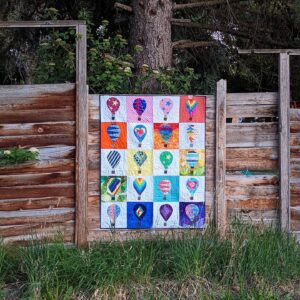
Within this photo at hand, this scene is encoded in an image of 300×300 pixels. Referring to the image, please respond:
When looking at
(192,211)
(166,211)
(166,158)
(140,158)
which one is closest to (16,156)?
(140,158)

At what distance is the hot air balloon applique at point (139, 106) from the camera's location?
6402mm

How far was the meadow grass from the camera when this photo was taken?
4.87 metres

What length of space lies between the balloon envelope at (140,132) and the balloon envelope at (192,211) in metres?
0.96

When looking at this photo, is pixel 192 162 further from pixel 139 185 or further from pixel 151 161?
pixel 139 185

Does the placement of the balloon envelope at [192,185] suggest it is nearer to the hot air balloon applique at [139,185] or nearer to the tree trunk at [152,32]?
the hot air balloon applique at [139,185]

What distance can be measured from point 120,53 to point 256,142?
2416 millimetres

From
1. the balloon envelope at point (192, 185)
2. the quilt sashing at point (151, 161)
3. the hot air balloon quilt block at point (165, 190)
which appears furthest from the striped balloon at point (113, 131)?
the balloon envelope at point (192, 185)

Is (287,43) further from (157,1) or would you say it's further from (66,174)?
(66,174)

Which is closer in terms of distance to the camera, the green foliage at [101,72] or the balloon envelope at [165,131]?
the balloon envelope at [165,131]

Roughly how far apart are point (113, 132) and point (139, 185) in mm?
684

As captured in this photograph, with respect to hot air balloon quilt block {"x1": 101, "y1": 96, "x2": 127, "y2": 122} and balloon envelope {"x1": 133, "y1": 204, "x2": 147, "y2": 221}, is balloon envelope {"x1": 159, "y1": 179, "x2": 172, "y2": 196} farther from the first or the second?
hot air balloon quilt block {"x1": 101, "y1": 96, "x2": 127, "y2": 122}

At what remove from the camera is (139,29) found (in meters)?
8.11

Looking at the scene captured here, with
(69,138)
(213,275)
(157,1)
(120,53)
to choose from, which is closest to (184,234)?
(213,275)

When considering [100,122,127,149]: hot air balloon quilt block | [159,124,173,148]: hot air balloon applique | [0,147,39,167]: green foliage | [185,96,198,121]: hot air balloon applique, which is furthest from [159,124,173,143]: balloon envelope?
[0,147,39,167]: green foliage
